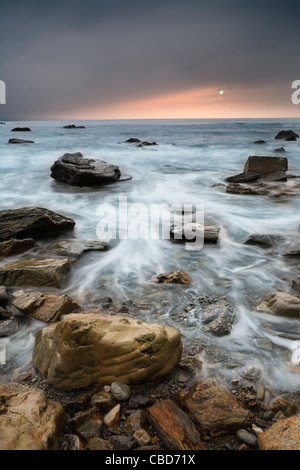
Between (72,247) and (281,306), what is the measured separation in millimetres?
3400

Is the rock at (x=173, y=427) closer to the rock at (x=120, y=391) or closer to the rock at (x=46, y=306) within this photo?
the rock at (x=120, y=391)

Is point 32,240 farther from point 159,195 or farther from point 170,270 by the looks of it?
point 159,195

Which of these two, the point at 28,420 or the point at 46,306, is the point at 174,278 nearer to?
the point at 46,306

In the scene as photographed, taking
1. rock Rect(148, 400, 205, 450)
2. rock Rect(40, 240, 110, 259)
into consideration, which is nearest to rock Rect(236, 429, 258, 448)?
rock Rect(148, 400, 205, 450)

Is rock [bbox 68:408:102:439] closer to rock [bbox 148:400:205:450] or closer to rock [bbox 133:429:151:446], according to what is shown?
rock [bbox 133:429:151:446]

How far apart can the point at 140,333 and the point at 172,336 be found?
305 mm

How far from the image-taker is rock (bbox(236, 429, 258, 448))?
1.89m

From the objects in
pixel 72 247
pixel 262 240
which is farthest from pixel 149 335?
pixel 262 240

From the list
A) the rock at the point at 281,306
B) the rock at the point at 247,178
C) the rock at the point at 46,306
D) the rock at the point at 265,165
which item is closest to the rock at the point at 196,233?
the rock at the point at 281,306

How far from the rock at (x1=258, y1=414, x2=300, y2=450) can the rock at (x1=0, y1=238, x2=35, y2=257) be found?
4.32m

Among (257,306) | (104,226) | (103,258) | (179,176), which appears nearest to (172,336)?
(257,306)

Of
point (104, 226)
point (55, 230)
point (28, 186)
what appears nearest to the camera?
point (55, 230)

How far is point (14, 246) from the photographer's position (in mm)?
4898

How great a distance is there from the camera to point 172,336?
2545 millimetres
